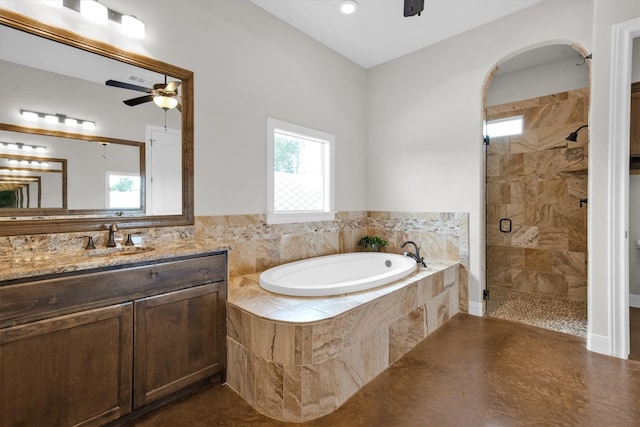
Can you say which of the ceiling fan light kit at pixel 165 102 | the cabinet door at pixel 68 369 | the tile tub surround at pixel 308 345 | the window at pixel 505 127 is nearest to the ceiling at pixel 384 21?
the ceiling fan light kit at pixel 165 102

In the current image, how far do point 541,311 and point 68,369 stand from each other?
4.10m

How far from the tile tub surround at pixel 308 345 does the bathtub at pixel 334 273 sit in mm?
70

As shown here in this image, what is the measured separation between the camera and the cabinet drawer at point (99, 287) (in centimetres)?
129

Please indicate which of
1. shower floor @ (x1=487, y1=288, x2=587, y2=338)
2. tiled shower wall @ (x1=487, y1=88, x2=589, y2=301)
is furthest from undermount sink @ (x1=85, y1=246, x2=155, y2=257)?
tiled shower wall @ (x1=487, y1=88, x2=589, y2=301)

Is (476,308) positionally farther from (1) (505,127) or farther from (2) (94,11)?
(2) (94,11)

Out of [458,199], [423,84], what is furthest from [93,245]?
[423,84]

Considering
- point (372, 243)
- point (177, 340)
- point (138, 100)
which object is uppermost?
point (138, 100)

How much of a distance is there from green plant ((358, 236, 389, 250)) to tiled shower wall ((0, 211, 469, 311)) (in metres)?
0.08

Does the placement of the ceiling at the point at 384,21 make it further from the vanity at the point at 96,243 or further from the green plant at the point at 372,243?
the green plant at the point at 372,243

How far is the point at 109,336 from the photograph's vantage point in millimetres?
1539

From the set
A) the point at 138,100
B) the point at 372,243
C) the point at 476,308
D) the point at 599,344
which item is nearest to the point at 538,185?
the point at 476,308

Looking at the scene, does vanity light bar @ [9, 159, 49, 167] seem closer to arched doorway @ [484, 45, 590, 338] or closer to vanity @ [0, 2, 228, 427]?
vanity @ [0, 2, 228, 427]

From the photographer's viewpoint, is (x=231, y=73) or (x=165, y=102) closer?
(x=165, y=102)

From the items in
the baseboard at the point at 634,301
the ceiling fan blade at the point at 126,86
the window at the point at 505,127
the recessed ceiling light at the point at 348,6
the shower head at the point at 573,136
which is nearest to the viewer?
the ceiling fan blade at the point at 126,86
